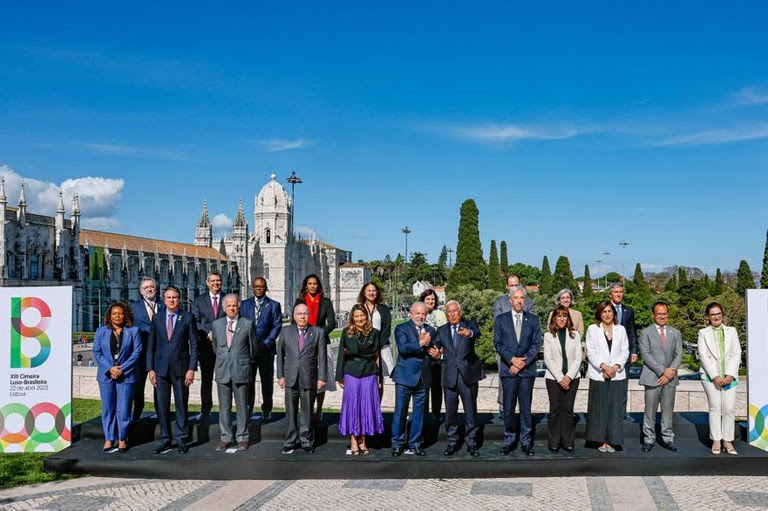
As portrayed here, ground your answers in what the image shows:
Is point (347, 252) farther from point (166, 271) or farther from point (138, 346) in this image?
point (138, 346)

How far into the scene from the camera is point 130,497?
6703 mm

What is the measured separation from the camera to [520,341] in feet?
24.8

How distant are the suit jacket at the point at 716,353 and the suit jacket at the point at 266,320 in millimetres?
5083

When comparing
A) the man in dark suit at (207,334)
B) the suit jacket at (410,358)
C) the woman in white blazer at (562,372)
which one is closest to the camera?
the suit jacket at (410,358)

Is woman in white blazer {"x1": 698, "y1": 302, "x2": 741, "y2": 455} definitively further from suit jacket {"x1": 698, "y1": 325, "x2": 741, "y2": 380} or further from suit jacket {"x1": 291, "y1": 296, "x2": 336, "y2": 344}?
suit jacket {"x1": 291, "y1": 296, "x2": 336, "y2": 344}

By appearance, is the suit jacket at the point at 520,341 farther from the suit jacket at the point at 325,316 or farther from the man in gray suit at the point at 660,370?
the suit jacket at the point at 325,316

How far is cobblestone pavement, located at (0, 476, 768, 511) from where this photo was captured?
21.0 ft

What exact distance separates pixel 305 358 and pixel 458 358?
5.75ft

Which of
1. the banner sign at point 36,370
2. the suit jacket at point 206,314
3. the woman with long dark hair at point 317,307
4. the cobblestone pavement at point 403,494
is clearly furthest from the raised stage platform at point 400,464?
the suit jacket at point 206,314

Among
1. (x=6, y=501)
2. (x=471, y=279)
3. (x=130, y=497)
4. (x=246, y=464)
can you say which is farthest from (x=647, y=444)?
(x=471, y=279)

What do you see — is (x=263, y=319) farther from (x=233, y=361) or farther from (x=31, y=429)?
(x=31, y=429)

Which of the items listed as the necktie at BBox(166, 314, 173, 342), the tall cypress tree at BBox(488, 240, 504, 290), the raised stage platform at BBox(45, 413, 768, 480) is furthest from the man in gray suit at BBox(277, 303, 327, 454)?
the tall cypress tree at BBox(488, 240, 504, 290)

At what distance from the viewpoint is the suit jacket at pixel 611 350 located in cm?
765

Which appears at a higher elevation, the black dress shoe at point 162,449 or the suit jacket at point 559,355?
the suit jacket at point 559,355
